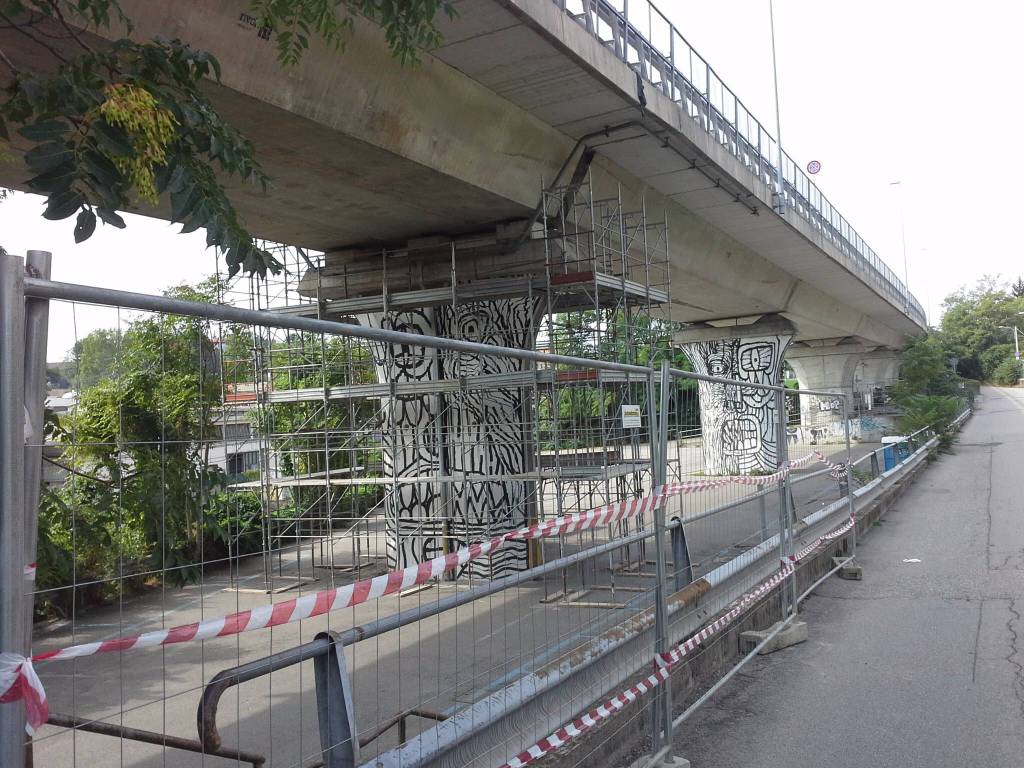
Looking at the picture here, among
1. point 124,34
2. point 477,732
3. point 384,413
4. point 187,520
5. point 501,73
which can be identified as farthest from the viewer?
point 501,73

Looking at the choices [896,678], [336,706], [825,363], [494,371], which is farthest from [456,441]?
[825,363]

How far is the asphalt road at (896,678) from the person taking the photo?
210 inches

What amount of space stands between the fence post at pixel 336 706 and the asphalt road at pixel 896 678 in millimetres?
2988

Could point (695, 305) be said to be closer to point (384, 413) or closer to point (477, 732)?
point (384, 413)

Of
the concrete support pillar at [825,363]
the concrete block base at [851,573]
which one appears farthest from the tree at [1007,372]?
Result: the concrete block base at [851,573]

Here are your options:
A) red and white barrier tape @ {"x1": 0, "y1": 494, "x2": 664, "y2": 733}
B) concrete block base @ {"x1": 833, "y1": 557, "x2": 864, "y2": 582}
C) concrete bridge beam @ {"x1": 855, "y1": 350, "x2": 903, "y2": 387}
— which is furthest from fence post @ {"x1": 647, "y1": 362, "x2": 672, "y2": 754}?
concrete bridge beam @ {"x1": 855, "y1": 350, "x2": 903, "y2": 387}

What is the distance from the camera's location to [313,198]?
8703 millimetres

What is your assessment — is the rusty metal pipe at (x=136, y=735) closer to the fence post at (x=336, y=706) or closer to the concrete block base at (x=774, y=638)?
the fence post at (x=336, y=706)

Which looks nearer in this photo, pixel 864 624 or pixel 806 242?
pixel 864 624

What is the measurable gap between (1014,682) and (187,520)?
6314mm

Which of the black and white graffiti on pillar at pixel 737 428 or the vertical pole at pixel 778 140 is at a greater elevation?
the vertical pole at pixel 778 140

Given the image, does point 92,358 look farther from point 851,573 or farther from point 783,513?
point 851,573

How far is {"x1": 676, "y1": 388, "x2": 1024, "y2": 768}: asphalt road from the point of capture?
17.5 feet

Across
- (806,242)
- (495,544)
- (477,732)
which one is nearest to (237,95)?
(495,544)
